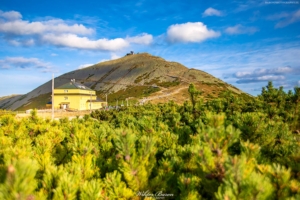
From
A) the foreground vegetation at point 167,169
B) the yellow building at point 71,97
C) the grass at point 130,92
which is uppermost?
the grass at point 130,92

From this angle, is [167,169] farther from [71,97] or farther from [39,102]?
[39,102]

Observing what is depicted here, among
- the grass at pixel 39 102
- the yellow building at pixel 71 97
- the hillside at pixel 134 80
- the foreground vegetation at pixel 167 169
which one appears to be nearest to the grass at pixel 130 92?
the hillside at pixel 134 80

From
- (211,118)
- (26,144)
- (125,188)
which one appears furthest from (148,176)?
(26,144)

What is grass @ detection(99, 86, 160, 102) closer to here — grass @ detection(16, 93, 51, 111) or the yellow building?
the yellow building

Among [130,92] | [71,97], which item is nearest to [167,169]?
[71,97]

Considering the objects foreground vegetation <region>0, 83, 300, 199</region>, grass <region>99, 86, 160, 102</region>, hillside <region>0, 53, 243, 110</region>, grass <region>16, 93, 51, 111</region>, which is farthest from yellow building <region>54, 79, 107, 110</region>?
foreground vegetation <region>0, 83, 300, 199</region>

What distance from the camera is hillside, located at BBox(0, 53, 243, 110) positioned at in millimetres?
112562

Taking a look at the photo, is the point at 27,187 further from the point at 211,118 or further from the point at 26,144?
the point at 26,144

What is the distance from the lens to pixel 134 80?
133875 mm

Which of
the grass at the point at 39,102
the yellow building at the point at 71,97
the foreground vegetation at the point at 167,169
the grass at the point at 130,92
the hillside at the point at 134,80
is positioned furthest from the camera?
the grass at the point at 39,102

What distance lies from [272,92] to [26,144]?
14.8 m

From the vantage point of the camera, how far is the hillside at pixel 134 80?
369 ft

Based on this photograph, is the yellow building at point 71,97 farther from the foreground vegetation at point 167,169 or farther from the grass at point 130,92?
the foreground vegetation at point 167,169

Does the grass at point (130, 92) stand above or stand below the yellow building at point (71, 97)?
above
